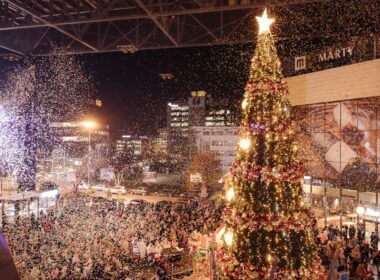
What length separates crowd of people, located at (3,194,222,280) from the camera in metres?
11.8

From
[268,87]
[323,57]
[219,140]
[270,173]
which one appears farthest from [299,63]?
[219,140]

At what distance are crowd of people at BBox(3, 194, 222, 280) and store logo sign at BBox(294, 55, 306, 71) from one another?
9.61 m

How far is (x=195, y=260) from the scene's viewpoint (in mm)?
13242

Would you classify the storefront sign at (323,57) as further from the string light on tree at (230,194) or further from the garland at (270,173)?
the string light on tree at (230,194)

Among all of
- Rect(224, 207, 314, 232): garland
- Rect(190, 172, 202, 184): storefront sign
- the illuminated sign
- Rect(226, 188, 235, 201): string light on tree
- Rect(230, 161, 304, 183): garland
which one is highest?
the illuminated sign

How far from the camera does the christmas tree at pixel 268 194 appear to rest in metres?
7.36

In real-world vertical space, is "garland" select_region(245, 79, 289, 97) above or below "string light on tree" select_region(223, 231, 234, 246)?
above

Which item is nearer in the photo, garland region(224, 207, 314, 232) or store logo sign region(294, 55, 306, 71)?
garland region(224, 207, 314, 232)

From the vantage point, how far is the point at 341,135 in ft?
58.0

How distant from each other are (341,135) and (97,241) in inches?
501

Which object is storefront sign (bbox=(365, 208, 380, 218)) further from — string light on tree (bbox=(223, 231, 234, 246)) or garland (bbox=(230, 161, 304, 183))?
string light on tree (bbox=(223, 231, 234, 246))

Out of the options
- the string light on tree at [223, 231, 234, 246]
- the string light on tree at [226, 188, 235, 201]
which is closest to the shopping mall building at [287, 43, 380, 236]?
the string light on tree at [226, 188, 235, 201]

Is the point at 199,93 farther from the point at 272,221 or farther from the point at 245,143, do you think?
the point at 272,221

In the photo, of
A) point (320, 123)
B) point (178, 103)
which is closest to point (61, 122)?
point (178, 103)
